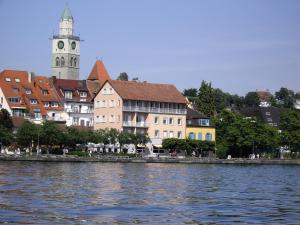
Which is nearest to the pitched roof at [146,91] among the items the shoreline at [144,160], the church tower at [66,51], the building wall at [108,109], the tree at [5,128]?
the building wall at [108,109]

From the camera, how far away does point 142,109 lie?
119000 millimetres

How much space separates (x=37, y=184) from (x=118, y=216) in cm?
1697

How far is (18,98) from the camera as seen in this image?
4744 inches

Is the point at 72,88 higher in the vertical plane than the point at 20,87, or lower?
higher

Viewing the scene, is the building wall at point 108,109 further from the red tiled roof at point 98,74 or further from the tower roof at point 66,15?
the tower roof at point 66,15

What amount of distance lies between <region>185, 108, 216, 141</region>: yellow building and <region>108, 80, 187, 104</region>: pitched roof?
13.3 ft

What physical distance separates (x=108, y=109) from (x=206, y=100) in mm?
24230

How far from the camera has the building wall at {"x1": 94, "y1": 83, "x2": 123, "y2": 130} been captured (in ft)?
387

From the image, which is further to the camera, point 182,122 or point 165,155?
point 182,122

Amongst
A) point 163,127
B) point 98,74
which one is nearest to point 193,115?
point 163,127

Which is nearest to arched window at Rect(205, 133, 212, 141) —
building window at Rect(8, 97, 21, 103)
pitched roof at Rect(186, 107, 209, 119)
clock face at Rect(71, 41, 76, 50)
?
pitched roof at Rect(186, 107, 209, 119)

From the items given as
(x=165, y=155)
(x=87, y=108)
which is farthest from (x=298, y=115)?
(x=87, y=108)

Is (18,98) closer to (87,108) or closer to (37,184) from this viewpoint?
(87,108)

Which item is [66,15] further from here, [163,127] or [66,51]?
[163,127]
